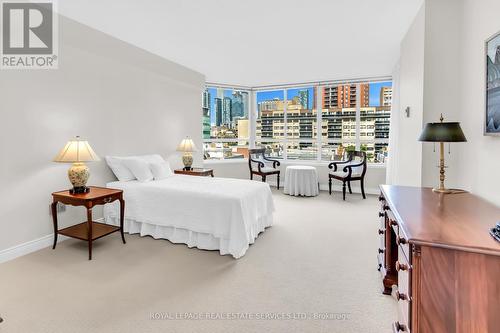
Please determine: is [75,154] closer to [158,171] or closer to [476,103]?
[158,171]

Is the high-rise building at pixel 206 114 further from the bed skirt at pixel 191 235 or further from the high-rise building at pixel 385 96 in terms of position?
the high-rise building at pixel 385 96

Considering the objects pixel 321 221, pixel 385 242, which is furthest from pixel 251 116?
pixel 385 242

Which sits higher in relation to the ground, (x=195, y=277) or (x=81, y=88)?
(x=81, y=88)

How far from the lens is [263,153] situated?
724 cm

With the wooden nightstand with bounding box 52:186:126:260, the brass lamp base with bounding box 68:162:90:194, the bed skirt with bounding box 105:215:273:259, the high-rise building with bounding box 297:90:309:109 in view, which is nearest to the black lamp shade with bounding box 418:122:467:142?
the bed skirt with bounding box 105:215:273:259

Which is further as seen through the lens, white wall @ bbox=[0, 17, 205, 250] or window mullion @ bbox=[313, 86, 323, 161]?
window mullion @ bbox=[313, 86, 323, 161]

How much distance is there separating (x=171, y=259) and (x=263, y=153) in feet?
15.0

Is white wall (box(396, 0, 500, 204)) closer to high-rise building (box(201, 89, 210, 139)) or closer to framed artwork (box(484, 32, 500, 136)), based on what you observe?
framed artwork (box(484, 32, 500, 136))

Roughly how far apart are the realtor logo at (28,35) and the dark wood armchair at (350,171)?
501 centimetres

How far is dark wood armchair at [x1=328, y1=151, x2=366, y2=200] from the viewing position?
5836 millimetres

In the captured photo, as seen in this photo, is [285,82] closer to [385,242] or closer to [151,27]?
[151,27]

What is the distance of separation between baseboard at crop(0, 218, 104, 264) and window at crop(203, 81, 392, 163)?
4234mm

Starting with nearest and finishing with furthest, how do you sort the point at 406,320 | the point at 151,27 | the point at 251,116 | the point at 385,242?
the point at 406,320 → the point at 385,242 → the point at 151,27 → the point at 251,116

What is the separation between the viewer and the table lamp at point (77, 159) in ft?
10.1
